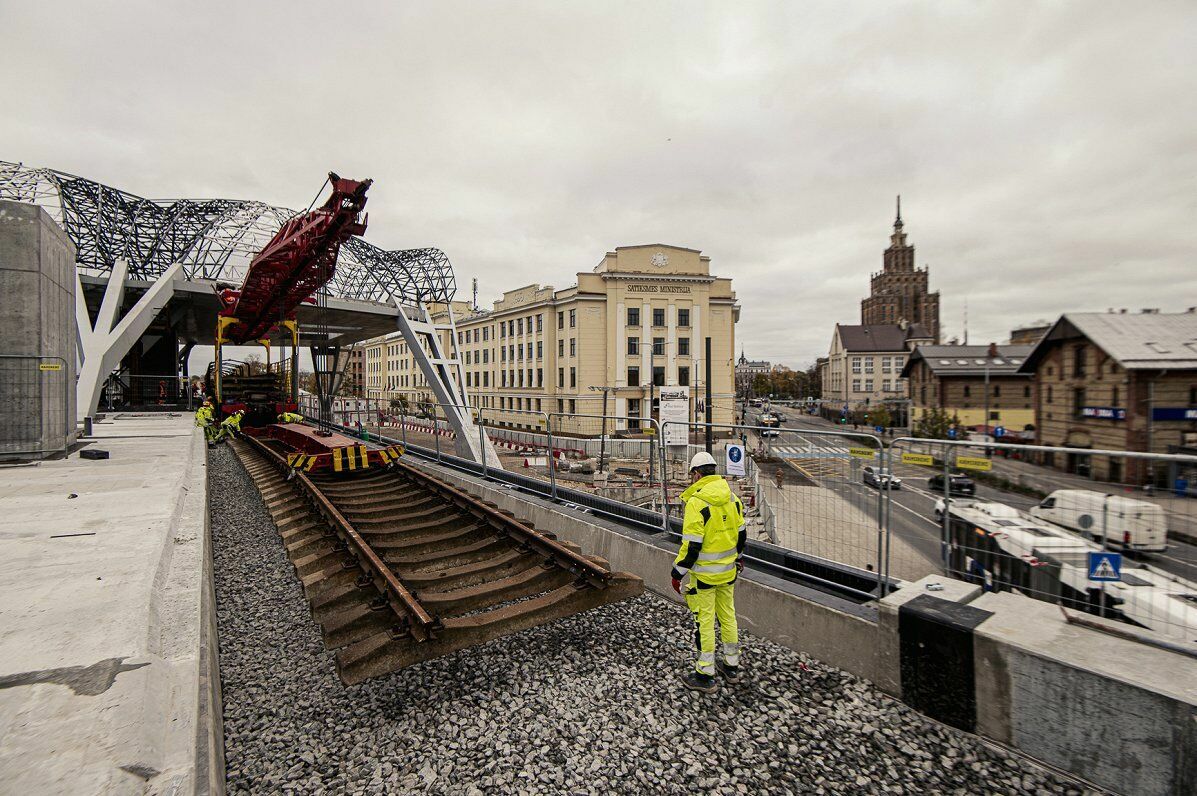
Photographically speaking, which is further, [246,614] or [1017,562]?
[246,614]

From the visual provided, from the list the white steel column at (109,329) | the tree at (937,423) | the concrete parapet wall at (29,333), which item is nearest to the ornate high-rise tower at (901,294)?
the tree at (937,423)

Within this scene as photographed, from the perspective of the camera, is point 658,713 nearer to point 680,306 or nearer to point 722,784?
point 722,784

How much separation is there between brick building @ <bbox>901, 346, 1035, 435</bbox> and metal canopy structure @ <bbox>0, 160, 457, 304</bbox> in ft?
151

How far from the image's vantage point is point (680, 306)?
4569 cm

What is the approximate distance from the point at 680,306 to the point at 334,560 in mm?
42876

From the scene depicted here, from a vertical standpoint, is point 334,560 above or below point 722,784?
above

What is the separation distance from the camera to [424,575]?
4812 millimetres

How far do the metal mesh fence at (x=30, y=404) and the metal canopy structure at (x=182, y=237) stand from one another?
739 inches

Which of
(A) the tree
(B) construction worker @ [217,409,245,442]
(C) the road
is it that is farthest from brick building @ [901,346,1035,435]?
(B) construction worker @ [217,409,245,442]

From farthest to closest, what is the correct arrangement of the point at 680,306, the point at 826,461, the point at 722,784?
the point at 680,306, the point at 826,461, the point at 722,784

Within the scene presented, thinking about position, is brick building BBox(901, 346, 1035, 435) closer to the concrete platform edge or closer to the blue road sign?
the blue road sign

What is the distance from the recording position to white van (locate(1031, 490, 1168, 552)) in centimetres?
312

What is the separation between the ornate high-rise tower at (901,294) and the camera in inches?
4247

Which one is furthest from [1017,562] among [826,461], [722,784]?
[722,784]
